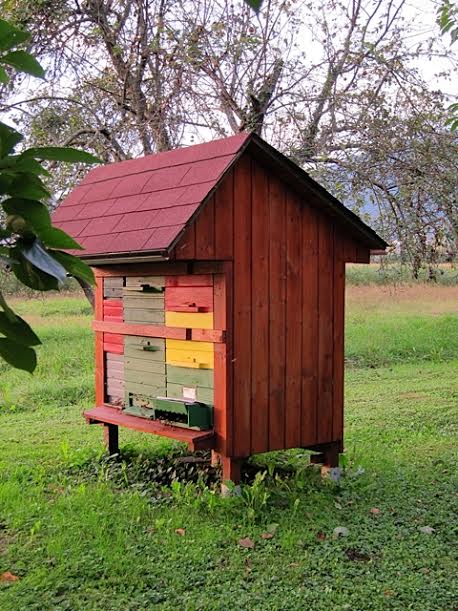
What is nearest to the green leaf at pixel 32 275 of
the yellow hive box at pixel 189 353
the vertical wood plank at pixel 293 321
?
the yellow hive box at pixel 189 353

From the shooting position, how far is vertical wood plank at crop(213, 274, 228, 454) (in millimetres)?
4988

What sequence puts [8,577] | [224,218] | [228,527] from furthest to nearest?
1. [224,218]
2. [228,527]
3. [8,577]

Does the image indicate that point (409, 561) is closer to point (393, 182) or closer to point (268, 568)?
point (268, 568)

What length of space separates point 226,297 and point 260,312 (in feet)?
1.17

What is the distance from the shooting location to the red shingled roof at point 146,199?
16.0 feet

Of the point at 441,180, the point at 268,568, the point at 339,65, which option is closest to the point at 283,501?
the point at 268,568

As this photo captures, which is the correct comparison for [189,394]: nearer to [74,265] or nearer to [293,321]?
[293,321]

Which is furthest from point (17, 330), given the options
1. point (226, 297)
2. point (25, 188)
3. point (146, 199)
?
point (146, 199)

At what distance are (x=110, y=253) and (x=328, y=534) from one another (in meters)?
2.24

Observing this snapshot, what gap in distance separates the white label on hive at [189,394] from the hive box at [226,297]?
1cm

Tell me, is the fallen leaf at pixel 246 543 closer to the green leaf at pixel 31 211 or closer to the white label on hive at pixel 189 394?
the white label on hive at pixel 189 394

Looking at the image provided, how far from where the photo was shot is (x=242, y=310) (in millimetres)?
5125

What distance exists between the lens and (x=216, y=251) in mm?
4969

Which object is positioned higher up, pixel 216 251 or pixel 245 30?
pixel 245 30
